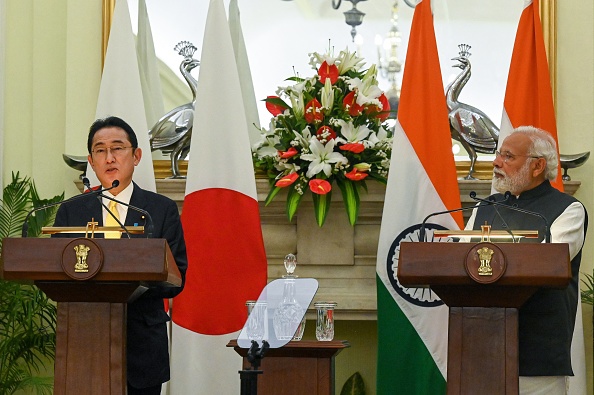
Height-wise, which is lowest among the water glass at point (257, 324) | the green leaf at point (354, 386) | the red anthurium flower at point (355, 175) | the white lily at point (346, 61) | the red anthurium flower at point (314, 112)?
the green leaf at point (354, 386)

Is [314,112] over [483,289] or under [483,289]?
over

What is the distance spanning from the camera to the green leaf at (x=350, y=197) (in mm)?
5078

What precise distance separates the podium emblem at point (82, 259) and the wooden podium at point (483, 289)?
3.26 feet

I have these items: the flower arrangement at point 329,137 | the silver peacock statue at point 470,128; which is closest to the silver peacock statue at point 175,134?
the flower arrangement at point 329,137

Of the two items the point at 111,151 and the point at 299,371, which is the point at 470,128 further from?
the point at 111,151

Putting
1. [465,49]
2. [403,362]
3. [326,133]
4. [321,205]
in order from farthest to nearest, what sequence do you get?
1. [465,49]
2. [321,205]
3. [326,133]
4. [403,362]

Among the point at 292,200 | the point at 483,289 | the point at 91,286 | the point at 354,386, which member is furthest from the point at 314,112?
→ the point at 91,286

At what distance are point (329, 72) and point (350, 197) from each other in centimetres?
66

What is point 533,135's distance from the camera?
4.05 meters

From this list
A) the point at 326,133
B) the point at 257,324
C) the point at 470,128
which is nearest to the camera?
the point at 257,324

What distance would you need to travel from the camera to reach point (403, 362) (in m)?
4.79

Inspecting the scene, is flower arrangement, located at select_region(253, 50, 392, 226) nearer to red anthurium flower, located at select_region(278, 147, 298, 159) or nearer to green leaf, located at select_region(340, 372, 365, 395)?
red anthurium flower, located at select_region(278, 147, 298, 159)

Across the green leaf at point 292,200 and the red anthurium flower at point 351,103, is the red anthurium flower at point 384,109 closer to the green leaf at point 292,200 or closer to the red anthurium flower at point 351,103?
the red anthurium flower at point 351,103

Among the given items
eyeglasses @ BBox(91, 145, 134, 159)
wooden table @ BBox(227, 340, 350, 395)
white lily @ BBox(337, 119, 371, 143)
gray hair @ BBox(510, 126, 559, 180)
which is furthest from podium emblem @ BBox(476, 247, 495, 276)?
white lily @ BBox(337, 119, 371, 143)
